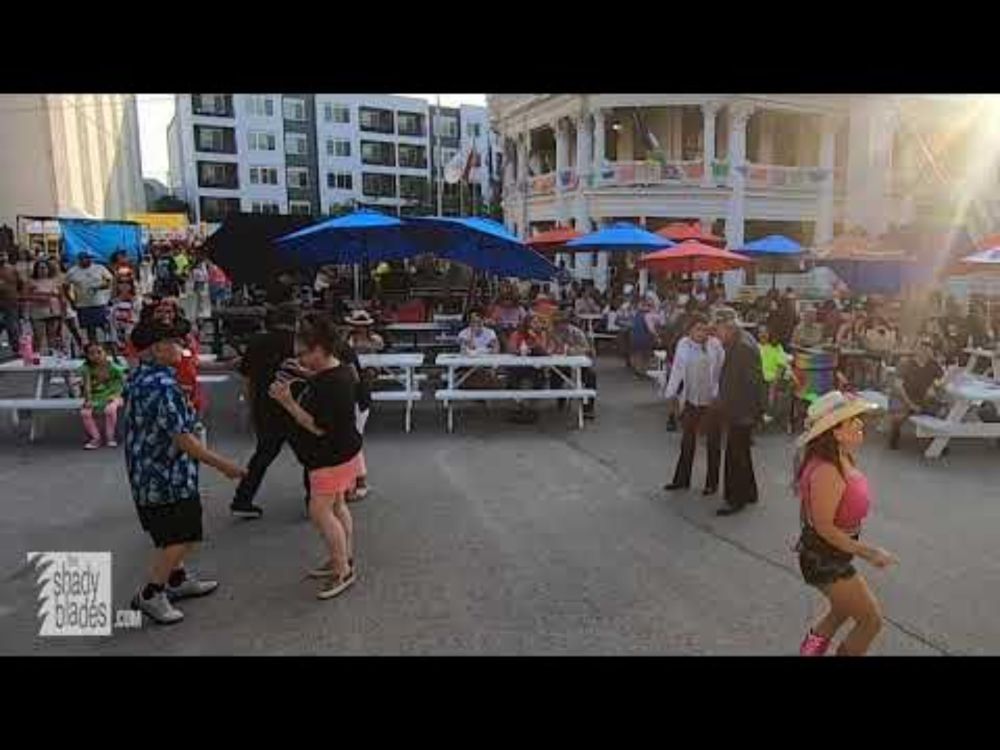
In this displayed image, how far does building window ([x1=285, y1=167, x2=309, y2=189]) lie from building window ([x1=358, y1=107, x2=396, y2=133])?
255 inches

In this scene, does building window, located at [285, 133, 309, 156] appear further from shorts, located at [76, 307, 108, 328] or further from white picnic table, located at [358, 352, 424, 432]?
white picnic table, located at [358, 352, 424, 432]

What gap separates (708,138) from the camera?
27.2 meters

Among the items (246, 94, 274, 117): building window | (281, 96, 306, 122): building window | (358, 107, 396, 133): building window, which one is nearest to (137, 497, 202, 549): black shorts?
(246, 94, 274, 117): building window

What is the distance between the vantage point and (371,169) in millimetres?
68938

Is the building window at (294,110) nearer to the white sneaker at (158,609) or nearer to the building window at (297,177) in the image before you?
the building window at (297,177)

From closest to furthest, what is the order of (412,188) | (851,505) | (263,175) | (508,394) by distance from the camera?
(851,505), (508,394), (263,175), (412,188)

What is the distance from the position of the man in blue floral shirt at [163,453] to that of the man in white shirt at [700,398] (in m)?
3.71

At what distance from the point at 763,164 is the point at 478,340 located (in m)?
23.4

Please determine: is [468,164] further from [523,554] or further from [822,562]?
[822,562]

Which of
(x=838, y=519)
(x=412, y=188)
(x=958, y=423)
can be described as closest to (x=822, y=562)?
(x=838, y=519)

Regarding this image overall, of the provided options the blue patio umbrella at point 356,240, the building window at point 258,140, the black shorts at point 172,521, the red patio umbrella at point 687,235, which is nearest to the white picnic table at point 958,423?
the blue patio umbrella at point 356,240

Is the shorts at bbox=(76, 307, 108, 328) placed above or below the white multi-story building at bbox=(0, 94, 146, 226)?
below

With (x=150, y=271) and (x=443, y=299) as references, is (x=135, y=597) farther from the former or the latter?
(x=150, y=271)

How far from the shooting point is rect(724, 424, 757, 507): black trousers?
6.00 meters
